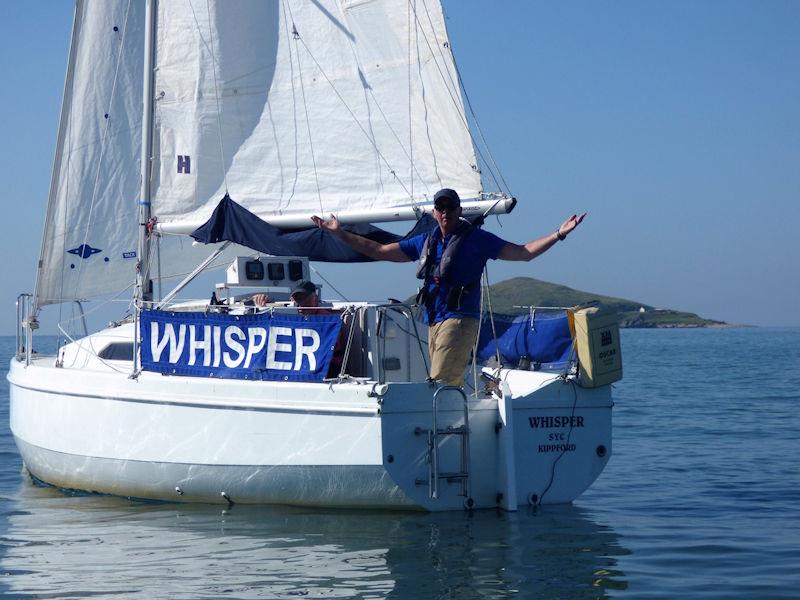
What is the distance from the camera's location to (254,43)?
1456 centimetres

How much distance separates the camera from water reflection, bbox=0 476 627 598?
8.41 m

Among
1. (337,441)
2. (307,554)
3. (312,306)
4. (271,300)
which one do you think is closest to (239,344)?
(312,306)

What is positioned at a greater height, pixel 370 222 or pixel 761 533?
pixel 370 222

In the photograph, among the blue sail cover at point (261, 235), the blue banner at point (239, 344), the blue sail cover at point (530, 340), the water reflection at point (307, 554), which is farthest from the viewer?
the blue sail cover at point (261, 235)

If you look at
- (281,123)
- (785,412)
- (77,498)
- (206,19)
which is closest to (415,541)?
(77,498)

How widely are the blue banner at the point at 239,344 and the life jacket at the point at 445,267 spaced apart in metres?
0.90

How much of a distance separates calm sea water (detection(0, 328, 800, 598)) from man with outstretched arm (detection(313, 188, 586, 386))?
58.4 inches

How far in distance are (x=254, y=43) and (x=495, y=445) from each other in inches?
261

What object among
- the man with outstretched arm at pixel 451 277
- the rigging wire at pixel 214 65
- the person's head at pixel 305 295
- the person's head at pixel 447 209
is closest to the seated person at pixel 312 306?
the person's head at pixel 305 295

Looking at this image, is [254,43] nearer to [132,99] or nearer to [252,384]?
[132,99]

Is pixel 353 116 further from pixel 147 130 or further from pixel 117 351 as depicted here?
pixel 117 351

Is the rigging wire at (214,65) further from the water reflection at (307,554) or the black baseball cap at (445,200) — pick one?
the black baseball cap at (445,200)

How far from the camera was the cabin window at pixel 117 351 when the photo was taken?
12977 millimetres

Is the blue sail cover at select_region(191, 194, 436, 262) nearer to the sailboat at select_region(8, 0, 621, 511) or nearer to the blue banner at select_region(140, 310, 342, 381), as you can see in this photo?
the sailboat at select_region(8, 0, 621, 511)
